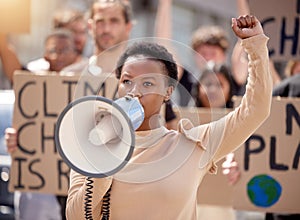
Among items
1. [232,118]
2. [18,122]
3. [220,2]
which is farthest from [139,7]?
Result: [232,118]

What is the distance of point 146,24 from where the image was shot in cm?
1259

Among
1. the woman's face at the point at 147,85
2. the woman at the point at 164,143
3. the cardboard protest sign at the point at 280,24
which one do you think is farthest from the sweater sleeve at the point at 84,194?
the cardboard protest sign at the point at 280,24

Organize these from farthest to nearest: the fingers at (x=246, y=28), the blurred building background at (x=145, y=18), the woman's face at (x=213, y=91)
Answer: the blurred building background at (x=145, y=18) < the woman's face at (x=213, y=91) < the fingers at (x=246, y=28)

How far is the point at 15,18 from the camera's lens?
167 inches

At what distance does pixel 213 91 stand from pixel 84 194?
64cm

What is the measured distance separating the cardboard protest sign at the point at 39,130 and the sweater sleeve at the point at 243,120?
1.53 metres

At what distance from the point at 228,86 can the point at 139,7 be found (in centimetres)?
839

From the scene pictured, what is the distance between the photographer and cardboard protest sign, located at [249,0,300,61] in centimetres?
390

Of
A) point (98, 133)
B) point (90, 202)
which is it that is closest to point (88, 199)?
point (90, 202)

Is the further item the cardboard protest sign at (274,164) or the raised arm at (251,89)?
the cardboard protest sign at (274,164)

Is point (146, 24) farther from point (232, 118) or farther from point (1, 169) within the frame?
point (232, 118)

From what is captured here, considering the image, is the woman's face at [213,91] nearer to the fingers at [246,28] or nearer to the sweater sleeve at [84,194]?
the fingers at [246,28]

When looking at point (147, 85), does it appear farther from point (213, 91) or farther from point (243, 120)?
Result: point (213, 91)

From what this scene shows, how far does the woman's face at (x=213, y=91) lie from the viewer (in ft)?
8.23
